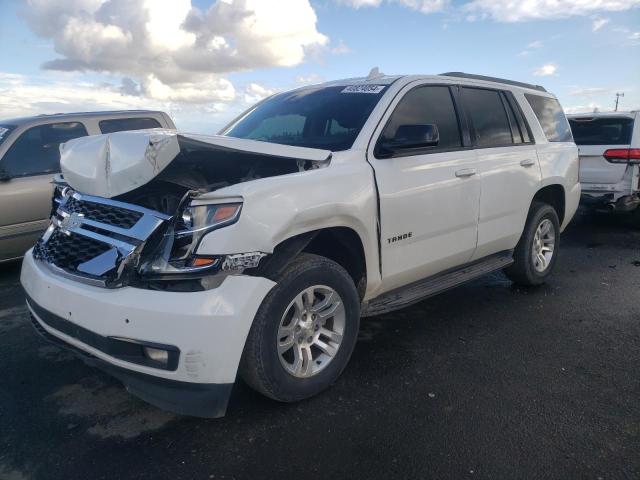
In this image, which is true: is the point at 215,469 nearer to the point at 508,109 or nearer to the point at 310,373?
the point at 310,373

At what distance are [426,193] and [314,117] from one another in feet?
3.31

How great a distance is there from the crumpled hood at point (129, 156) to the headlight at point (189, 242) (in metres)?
0.30

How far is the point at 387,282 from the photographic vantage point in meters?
3.37

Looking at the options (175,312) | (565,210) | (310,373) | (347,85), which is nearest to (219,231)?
(175,312)

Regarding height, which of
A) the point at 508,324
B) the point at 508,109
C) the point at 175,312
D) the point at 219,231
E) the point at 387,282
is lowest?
the point at 508,324

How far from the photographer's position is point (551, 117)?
5.15 metres

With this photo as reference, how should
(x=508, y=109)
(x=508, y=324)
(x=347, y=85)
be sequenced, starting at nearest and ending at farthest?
(x=347, y=85), (x=508, y=324), (x=508, y=109)

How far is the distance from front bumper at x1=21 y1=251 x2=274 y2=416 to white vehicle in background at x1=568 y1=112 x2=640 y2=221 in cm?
686

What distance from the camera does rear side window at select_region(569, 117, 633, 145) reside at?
7559 millimetres

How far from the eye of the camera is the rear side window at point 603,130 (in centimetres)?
756

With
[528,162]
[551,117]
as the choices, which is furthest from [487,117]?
[551,117]

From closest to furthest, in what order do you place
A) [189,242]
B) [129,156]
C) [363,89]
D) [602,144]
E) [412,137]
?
[189,242], [129,156], [412,137], [363,89], [602,144]

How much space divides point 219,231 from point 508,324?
2801 mm

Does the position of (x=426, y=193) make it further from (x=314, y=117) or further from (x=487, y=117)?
(x=487, y=117)
